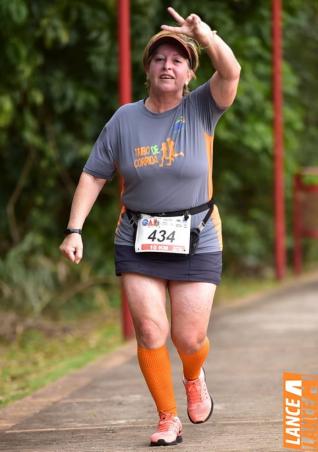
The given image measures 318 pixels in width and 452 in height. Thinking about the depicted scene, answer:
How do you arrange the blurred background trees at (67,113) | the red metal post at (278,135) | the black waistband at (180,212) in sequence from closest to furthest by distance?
1. the black waistband at (180,212)
2. the blurred background trees at (67,113)
3. the red metal post at (278,135)

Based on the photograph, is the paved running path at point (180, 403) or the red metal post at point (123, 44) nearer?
the paved running path at point (180, 403)

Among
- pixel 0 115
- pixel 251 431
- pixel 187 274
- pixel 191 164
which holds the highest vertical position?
pixel 0 115

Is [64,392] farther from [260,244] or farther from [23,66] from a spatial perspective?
[260,244]

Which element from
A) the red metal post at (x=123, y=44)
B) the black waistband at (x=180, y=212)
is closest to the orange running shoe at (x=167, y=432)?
the black waistband at (x=180, y=212)

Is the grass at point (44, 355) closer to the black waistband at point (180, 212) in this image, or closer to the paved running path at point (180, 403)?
the paved running path at point (180, 403)

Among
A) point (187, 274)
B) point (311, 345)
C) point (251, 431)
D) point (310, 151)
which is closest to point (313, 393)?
point (251, 431)

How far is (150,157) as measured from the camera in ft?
19.4

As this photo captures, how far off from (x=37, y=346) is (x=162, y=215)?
576 centimetres

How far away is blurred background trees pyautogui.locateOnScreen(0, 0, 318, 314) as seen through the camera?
12352 mm

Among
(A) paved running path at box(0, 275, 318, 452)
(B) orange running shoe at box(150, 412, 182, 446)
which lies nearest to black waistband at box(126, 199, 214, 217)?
(B) orange running shoe at box(150, 412, 182, 446)

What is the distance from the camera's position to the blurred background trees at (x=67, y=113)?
1235 centimetres

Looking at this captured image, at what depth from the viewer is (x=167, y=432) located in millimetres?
5910

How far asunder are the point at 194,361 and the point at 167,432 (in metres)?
0.42

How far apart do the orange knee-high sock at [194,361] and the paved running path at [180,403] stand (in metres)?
0.30
